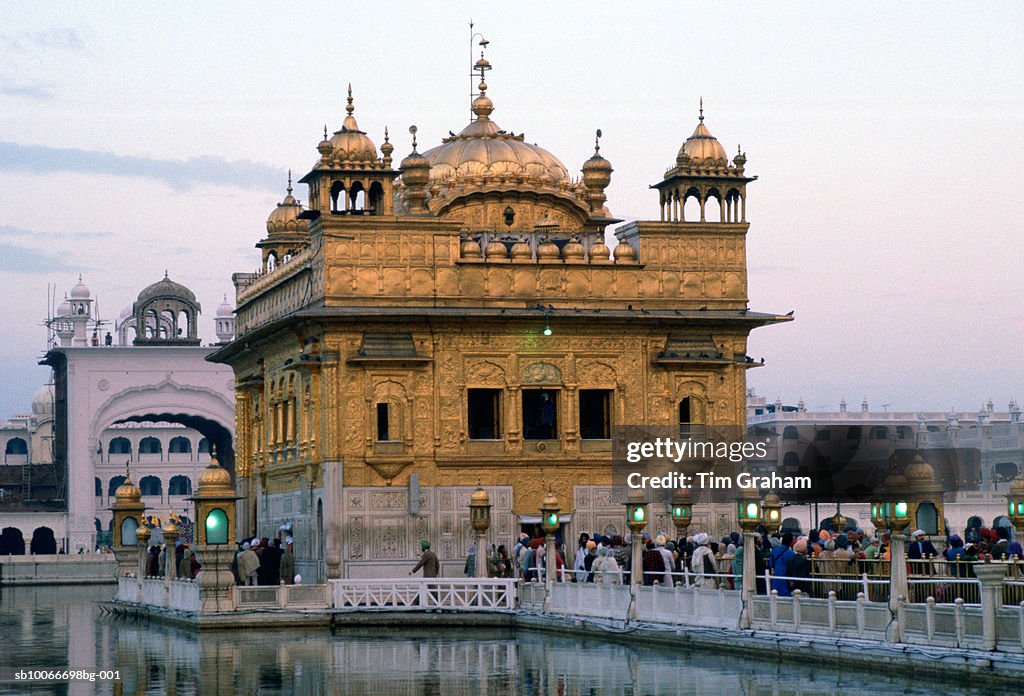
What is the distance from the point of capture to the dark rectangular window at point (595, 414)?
3700 centimetres

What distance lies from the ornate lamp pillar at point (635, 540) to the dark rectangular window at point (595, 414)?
1011 cm

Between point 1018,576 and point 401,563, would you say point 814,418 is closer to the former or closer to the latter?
point 401,563

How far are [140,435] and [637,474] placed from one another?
57.6 m

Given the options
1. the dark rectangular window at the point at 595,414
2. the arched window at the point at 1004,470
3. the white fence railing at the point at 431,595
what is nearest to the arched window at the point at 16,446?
the arched window at the point at 1004,470

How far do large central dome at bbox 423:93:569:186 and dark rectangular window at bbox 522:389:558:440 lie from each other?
15.6 feet

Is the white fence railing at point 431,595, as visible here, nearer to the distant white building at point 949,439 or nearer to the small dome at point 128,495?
the small dome at point 128,495

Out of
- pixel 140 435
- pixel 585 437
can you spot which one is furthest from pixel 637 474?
pixel 140 435

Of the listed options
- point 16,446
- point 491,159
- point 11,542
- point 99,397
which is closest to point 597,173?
point 491,159

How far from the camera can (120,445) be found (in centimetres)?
9075

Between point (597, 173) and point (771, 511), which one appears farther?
point (597, 173)

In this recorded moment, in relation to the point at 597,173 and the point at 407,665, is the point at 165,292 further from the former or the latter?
the point at 407,665

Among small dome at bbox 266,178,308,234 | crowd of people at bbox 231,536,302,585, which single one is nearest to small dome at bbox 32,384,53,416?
small dome at bbox 266,178,308,234

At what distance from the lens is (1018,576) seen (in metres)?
21.9

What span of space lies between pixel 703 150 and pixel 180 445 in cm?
5769
